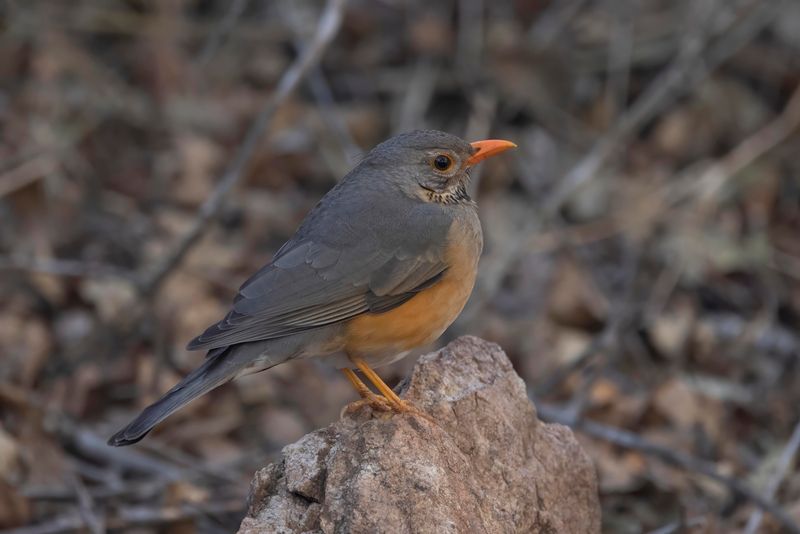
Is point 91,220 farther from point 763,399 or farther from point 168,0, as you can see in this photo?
point 763,399

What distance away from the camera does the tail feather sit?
414 cm

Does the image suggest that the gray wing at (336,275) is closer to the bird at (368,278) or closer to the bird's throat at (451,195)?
the bird at (368,278)

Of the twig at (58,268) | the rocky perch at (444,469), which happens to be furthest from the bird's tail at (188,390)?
the twig at (58,268)

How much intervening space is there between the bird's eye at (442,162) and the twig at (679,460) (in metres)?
1.60

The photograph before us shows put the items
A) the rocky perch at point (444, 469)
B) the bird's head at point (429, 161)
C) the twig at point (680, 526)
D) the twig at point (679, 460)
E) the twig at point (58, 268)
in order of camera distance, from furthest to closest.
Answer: the twig at point (58, 268), the twig at point (679, 460), the bird's head at point (429, 161), the twig at point (680, 526), the rocky perch at point (444, 469)

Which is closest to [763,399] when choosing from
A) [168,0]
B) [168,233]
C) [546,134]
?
[546,134]

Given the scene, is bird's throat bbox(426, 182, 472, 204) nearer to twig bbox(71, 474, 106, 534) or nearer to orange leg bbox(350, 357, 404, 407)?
orange leg bbox(350, 357, 404, 407)

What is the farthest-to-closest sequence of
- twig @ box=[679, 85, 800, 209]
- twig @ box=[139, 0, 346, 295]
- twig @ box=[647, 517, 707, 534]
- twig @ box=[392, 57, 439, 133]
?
twig @ box=[392, 57, 439, 133], twig @ box=[679, 85, 800, 209], twig @ box=[139, 0, 346, 295], twig @ box=[647, 517, 707, 534]

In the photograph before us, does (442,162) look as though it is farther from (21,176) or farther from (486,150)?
(21,176)

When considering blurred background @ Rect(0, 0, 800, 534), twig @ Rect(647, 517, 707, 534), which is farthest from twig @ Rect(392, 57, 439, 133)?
twig @ Rect(647, 517, 707, 534)

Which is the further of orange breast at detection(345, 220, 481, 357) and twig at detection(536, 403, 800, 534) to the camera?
twig at detection(536, 403, 800, 534)

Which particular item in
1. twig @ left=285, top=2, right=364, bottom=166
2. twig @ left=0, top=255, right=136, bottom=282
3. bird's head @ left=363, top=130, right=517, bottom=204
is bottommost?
twig @ left=0, top=255, right=136, bottom=282

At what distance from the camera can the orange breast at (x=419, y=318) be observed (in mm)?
4734

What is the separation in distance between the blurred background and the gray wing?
1520 mm
